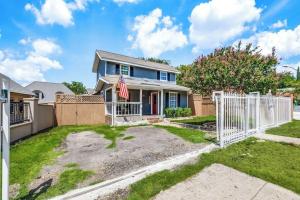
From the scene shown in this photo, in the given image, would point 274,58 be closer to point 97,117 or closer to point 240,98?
point 240,98

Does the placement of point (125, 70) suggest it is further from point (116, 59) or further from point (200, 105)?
point (200, 105)

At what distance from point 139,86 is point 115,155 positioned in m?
10.6

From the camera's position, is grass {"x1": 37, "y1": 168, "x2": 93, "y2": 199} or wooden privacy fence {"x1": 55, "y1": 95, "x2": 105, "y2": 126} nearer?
grass {"x1": 37, "y1": 168, "x2": 93, "y2": 199}

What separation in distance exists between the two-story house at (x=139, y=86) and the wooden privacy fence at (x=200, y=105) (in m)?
0.82

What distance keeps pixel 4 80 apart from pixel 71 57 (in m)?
20.3

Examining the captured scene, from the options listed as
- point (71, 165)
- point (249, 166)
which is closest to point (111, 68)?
A: point (71, 165)

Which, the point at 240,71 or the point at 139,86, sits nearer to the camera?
the point at 240,71

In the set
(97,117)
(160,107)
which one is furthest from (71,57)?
(160,107)

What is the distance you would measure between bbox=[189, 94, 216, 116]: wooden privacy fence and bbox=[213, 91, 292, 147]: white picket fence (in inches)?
417

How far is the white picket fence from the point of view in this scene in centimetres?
739

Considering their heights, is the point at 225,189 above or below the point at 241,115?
below

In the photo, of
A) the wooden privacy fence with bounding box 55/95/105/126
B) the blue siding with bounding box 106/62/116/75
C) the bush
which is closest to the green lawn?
the wooden privacy fence with bounding box 55/95/105/126

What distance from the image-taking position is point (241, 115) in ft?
28.0

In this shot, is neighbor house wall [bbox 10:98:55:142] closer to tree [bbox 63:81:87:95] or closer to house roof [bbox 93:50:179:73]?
house roof [bbox 93:50:179:73]
